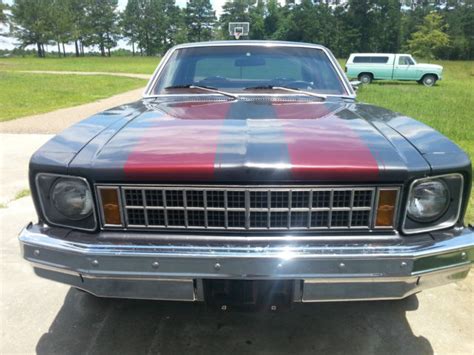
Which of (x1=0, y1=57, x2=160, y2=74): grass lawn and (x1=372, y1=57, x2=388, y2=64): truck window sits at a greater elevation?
(x1=372, y1=57, x2=388, y2=64): truck window

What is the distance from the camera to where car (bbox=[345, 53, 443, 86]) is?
22.0m

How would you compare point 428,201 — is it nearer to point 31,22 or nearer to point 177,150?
point 177,150

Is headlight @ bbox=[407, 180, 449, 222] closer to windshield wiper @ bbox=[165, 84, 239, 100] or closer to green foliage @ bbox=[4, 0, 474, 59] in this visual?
windshield wiper @ bbox=[165, 84, 239, 100]

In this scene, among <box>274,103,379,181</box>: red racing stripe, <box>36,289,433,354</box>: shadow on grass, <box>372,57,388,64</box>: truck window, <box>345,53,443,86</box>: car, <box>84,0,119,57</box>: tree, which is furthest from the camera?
<box>84,0,119,57</box>: tree

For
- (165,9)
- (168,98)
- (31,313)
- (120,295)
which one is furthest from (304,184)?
(165,9)

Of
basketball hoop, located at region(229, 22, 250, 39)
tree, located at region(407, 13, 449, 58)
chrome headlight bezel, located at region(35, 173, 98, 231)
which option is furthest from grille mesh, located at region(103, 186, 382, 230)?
tree, located at region(407, 13, 449, 58)

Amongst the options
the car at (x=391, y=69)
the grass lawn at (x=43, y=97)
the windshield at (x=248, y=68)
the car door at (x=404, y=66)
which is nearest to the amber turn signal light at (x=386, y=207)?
the windshield at (x=248, y=68)

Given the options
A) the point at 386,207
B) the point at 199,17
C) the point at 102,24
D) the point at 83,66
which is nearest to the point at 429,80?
the point at 386,207

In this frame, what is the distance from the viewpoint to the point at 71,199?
74.7 inches

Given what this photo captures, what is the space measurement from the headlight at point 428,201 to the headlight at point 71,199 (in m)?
1.42

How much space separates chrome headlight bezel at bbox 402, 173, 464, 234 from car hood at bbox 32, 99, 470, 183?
16 centimetres

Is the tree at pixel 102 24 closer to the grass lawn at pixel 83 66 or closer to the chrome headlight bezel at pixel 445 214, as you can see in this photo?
the grass lawn at pixel 83 66

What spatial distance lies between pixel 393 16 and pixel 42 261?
→ 71.2 metres

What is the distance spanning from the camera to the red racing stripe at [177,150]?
1.71 metres
